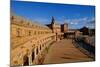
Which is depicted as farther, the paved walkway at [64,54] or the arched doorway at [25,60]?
the paved walkway at [64,54]

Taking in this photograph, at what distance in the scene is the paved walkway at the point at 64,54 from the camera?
8.16 feet

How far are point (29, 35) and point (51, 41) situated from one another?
326 mm

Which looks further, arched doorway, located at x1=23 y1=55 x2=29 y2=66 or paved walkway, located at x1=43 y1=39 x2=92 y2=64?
paved walkway, located at x1=43 y1=39 x2=92 y2=64

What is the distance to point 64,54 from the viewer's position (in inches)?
100

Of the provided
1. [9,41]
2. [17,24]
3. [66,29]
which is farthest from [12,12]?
[66,29]

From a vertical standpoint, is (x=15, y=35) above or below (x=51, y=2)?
below

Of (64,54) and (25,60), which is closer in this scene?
(25,60)

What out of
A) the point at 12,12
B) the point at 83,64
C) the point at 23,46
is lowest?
the point at 83,64

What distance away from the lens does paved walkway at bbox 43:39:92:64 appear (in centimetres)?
249

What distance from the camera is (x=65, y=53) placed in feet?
8.37
